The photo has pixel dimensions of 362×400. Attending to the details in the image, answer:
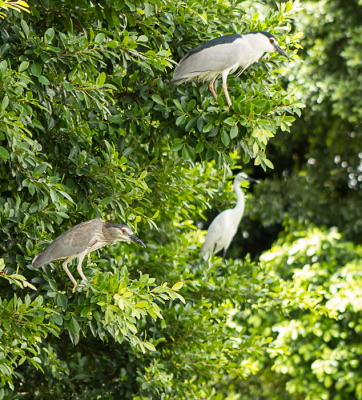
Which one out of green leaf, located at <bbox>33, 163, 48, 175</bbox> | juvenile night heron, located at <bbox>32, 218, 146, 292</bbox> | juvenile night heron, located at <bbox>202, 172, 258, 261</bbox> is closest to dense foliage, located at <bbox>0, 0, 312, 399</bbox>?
green leaf, located at <bbox>33, 163, 48, 175</bbox>

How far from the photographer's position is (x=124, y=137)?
306cm

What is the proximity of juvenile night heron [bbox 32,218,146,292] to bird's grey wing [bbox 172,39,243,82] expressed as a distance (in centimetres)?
89

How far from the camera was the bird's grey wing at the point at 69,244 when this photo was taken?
229 centimetres

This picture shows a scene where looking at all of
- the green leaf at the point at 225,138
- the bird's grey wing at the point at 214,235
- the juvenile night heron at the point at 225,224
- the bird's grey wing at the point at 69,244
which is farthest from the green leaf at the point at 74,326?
the bird's grey wing at the point at 214,235

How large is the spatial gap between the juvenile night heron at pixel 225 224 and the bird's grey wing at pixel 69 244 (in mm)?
2235

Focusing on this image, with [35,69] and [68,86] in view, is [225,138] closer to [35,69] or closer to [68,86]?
[68,86]

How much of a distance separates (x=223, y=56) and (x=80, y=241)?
1149 mm

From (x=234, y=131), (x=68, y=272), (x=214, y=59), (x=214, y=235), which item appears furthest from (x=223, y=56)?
(x=214, y=235)

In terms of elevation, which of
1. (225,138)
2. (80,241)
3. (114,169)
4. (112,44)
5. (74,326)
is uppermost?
(112,44)

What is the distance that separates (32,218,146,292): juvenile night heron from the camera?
2297 mm

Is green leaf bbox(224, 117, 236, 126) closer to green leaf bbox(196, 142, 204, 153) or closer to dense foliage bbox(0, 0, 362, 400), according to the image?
dense foliage bbox(0, 0, 362, 400)

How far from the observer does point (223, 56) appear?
260 cm

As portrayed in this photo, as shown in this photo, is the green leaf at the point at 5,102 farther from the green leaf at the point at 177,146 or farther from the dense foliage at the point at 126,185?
the green leaf at the point at 177,146

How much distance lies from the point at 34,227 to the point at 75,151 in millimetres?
488
